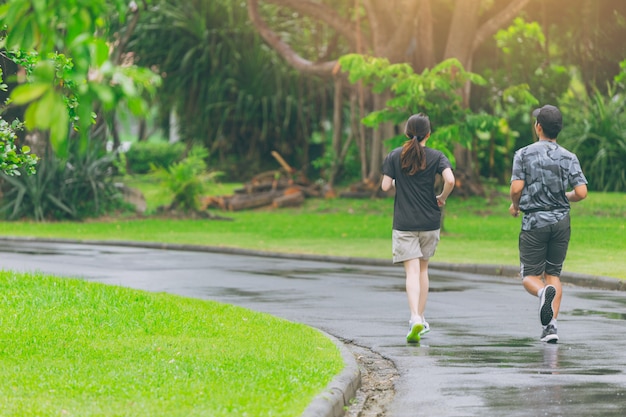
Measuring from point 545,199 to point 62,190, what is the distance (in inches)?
860

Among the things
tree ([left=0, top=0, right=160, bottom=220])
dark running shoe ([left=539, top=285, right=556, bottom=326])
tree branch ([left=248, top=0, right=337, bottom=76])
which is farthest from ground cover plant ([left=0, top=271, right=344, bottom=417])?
tree branch ([left=248, top=0, right=337, bottom=76])

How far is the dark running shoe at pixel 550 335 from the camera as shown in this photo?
10.8 metres

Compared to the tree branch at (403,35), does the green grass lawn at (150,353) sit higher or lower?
lower

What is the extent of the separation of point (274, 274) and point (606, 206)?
14.6 meters

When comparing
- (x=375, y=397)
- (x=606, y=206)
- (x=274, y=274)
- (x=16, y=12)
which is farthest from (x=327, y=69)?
(x=16, y=12)

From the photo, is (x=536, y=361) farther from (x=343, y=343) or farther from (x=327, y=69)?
(x=327, y=69)

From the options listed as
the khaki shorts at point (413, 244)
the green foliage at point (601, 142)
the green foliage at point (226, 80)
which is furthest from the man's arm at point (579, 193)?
the green foliage at point (226, 80)

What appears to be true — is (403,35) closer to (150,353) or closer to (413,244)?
(413,244)

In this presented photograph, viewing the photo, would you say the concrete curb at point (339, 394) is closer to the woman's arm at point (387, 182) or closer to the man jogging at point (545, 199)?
the woman's arm at point (387, 182)

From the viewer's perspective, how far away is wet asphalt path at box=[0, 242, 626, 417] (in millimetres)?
8258

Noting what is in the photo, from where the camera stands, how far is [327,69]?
33.1 m

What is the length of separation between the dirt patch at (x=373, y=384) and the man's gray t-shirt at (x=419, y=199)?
121cm

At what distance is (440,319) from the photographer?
1279 centimetres

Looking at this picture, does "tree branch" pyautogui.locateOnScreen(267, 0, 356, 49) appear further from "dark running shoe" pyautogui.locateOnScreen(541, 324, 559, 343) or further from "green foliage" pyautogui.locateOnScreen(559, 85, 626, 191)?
"dark running shoe" pyautogui.locateOnScreen(541, 324, 559, 343)
